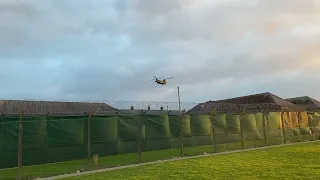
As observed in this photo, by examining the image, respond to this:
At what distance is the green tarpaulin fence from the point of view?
15401mm

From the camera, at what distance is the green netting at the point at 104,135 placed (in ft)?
56.6

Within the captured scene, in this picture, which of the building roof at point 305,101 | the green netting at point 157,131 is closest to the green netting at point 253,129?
the green netting at point 157,131

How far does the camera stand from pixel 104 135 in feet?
57.7

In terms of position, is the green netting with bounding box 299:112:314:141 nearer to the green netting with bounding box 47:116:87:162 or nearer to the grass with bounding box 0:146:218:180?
the grass with bounding box 0:146:218:180

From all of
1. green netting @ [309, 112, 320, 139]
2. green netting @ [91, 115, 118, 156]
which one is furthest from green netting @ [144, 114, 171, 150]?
green netting @ [309, 112, 320, 139]

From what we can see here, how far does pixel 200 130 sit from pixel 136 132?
170 inches

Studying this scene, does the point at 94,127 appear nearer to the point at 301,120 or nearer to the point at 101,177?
the point at 101,177

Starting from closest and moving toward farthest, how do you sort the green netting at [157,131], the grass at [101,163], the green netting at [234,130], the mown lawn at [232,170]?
1. the mown lawn at [232,170]
2. the grass at [101,163]
3. the green netting at [157,131]
4. the green netting at [234,130]

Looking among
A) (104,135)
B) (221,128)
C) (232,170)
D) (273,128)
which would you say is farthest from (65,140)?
(273,128)

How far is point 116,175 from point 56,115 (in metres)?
8.08

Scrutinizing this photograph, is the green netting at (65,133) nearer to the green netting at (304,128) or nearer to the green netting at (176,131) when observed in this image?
the green netting at (176,131)

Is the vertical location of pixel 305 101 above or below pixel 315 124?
above

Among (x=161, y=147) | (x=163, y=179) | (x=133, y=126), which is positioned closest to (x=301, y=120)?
(x=161, y=147)

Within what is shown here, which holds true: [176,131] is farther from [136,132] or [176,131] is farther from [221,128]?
[221,128]
